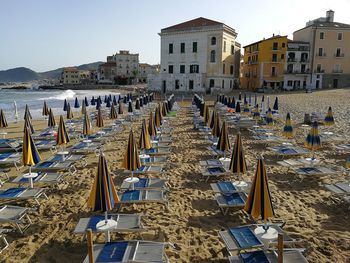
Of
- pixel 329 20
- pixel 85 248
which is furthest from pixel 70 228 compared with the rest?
pixel 329 20

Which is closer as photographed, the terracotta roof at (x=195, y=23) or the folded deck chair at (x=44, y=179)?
the folded deck chair at (x=44, y=179)

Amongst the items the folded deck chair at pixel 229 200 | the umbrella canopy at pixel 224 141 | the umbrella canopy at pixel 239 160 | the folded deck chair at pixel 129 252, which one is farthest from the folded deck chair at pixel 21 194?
the umbrella canopy at pixel 224 141

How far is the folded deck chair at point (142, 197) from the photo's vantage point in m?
6.92

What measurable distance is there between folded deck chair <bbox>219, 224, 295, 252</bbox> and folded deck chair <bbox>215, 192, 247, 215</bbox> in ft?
4.09

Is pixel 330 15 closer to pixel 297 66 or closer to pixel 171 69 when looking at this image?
pixel 297 66

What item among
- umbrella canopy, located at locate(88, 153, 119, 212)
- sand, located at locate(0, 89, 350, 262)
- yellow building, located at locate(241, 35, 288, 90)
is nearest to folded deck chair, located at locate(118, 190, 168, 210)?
sand, located at locate(0, 89, 350, 262)

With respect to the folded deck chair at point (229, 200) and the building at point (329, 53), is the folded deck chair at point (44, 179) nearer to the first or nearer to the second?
the folded deck chair at point (229, 200)

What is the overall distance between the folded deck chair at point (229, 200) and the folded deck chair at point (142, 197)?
1.31 meters

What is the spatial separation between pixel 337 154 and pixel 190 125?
935 cm

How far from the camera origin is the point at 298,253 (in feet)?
15.8

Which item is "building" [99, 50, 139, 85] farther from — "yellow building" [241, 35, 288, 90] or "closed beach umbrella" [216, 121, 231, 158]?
"closed beach umbrella" [216, 121, 231, 158]

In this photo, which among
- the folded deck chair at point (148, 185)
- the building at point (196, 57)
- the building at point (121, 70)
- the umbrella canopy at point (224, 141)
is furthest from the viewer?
the building at point (121, 70)

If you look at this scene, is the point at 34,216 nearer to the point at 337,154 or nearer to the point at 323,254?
the point at 323,254

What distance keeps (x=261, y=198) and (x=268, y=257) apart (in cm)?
99
